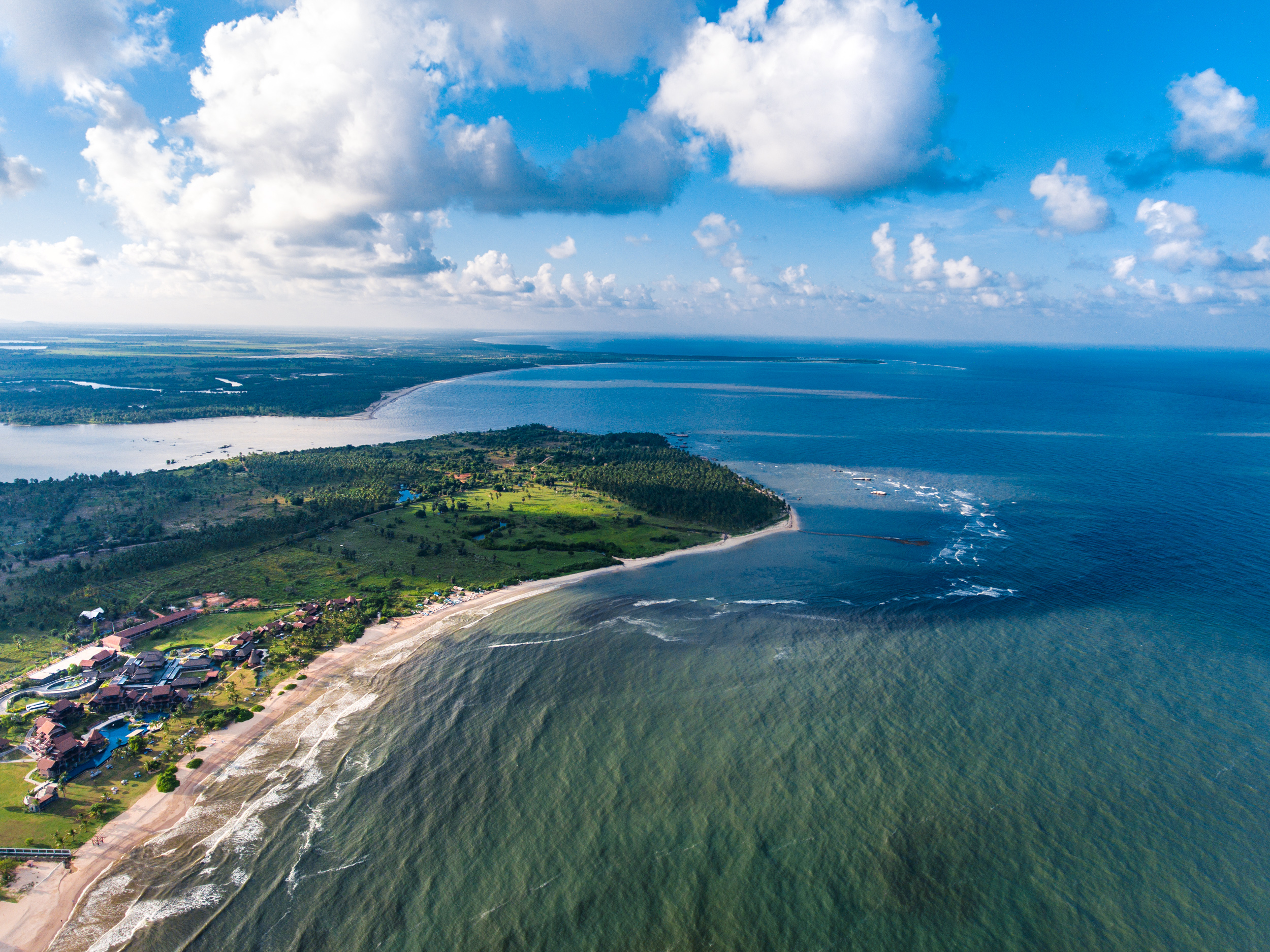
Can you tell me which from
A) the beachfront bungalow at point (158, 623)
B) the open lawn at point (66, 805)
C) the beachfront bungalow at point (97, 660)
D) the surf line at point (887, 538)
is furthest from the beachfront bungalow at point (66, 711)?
the surf line at point (887, 538)

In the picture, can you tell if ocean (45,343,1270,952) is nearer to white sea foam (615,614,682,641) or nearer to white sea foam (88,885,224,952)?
white sea foam (88,885,224,952)

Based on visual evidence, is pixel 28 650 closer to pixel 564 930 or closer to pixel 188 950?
pixel 188 950

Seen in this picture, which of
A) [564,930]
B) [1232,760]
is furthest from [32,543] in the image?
[1232,760]

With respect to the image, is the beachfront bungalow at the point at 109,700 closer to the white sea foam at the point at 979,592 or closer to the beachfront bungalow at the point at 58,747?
the beachfront bungalow at the point at 58,747

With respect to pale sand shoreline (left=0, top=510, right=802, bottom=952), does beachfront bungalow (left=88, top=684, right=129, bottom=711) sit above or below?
above

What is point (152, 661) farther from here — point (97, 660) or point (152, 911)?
point (152, 911)

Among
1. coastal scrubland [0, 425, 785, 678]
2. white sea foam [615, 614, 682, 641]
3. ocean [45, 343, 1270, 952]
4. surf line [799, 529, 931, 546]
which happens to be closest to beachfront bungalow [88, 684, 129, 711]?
coastal scrubland [0, 425, 785, 678]
